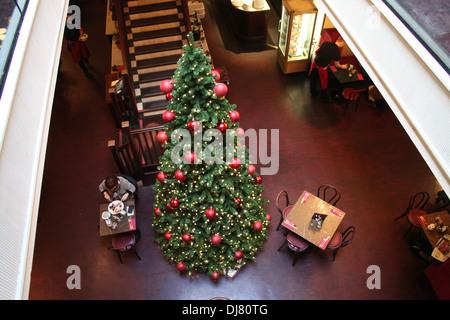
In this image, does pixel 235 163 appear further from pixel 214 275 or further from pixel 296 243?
pixel 214 275

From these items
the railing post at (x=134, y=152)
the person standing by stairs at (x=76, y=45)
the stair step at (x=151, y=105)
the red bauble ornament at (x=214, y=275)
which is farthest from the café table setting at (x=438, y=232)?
the person standing by stairs at (x=76, y=45)

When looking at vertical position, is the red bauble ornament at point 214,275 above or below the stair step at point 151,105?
below

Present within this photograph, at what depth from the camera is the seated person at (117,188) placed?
5812mm

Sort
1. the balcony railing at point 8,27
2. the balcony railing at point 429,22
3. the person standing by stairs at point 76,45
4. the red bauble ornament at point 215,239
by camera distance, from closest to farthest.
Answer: the balcony railing at point 8,27, the balcony railing at point 429,22, the red bauble ornament at point 215,239, the person standing by stairs at point 76,45

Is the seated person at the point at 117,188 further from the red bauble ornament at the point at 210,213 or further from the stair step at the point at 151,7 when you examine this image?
the stair step at the point at 151,7

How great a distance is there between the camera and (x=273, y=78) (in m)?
9.14

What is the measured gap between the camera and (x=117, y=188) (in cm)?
611

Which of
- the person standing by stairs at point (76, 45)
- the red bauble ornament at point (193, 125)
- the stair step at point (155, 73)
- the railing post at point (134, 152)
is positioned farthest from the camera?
the person standing by stairs at point (76, 45)

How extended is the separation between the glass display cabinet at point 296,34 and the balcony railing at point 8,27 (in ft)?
19.8

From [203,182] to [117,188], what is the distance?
2.13m
